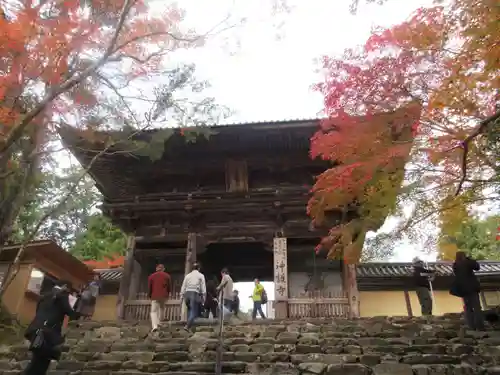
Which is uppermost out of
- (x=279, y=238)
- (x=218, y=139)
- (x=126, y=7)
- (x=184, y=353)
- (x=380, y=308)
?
(x=218, y=139)

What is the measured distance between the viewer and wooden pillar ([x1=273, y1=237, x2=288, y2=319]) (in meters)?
12.4

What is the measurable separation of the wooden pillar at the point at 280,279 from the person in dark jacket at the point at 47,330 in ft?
21.7

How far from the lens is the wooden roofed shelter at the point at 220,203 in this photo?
13742 mm

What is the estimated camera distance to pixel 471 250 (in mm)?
26094

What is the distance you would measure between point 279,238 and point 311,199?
159 cm

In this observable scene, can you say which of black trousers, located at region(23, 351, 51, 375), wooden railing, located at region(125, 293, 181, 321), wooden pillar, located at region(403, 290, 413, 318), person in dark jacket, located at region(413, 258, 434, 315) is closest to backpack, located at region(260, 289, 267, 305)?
wooden railing, located at region(125, 293, 181, 321)

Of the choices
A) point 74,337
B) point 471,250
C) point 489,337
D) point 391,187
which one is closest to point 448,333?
point 489,337

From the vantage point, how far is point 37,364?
6586 millimetres

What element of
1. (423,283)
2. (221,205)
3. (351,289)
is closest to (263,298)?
(351,289)

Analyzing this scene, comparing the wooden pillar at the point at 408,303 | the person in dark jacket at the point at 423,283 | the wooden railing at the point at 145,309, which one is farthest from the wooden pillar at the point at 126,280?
Result: the wooden pillar at the point at 408,303

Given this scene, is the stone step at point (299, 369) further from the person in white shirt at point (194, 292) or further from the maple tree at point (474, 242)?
the maple tree at point (474, 242)

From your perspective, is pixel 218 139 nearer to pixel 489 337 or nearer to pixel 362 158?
pixel 362 158

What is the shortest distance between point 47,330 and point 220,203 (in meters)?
8.00

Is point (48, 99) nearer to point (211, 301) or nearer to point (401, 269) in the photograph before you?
point (211, 301)
